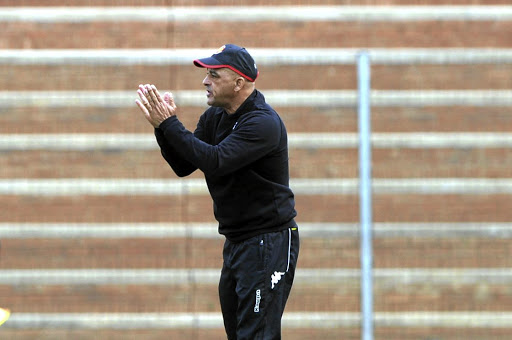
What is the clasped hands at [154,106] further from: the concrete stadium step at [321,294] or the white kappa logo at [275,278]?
the concrete stadium step at [321,294]

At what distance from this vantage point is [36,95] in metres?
6.06

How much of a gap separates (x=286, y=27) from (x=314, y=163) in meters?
0.93

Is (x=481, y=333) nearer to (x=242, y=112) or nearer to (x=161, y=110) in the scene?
(x=242, y=112)

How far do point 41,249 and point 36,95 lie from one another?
1008 millimetres

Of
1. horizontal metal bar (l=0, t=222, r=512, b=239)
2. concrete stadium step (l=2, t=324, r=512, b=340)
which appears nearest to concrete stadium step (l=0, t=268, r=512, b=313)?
concrete stadium step (l=2, t=324, r=512, b=340)

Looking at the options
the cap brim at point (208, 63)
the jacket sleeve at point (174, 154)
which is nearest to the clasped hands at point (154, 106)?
the jacket sleeve at point (174, 154)

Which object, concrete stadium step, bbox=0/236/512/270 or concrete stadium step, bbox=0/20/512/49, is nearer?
concrete stadium step, bbox=0/236/512/270

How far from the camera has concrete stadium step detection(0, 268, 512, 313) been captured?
5996 millimetres

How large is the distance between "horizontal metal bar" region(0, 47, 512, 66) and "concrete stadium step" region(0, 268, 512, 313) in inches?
54.0

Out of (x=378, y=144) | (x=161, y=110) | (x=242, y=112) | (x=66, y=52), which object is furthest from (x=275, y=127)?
(x=66, y=52)

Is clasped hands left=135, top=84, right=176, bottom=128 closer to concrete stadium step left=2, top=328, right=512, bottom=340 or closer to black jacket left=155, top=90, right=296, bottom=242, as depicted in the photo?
black jacket left=155, top=90, right=296, bottom=242

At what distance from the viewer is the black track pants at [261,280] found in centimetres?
420

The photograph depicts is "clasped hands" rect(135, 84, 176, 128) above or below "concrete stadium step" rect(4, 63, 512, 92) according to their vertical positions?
below

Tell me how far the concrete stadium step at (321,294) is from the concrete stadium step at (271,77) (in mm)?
1215
